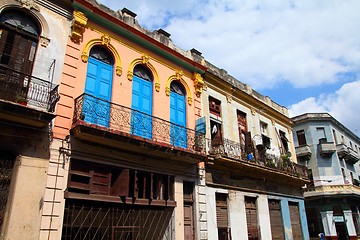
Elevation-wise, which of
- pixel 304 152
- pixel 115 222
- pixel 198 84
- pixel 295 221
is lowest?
pixel 115 222

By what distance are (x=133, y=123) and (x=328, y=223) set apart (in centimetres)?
2233

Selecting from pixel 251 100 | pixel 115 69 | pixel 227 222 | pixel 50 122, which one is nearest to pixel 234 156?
pixel 227 222

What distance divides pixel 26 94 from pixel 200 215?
283 inches

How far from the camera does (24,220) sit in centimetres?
707

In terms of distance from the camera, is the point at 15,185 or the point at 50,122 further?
the point at 50,122

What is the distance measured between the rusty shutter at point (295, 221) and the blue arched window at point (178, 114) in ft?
28.6

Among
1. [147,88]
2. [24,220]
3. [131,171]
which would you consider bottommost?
[24,220]

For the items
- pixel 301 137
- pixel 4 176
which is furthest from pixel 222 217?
pixel 301 137

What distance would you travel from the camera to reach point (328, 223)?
82.1ft

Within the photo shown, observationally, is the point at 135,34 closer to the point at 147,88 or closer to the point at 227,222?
the point at 147,88

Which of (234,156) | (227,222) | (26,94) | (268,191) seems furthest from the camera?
(268,191)

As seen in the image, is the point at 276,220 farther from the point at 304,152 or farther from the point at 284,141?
the point at 304,152

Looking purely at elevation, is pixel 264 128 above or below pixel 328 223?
above

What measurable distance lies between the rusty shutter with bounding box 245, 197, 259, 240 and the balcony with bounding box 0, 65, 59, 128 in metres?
9.49
